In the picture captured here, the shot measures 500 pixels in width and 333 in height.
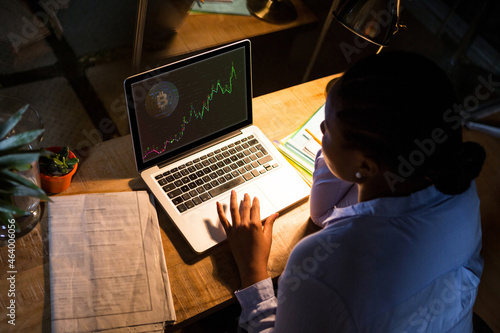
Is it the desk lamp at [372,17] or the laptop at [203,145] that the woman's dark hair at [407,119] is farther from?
the desk lamp at [372,17]

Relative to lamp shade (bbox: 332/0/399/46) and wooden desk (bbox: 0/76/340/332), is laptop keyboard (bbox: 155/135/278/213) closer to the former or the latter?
wooden desk (bbox: 0/76/340/332)

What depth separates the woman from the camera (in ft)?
2.48

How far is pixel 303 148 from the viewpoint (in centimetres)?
129

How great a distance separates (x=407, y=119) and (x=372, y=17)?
628mm

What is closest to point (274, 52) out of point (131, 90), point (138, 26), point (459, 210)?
point (138, 26)

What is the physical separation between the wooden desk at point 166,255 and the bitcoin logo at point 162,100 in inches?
7.9

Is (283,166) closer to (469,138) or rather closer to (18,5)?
(469,138)

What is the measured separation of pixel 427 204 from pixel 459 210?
0.25 ft

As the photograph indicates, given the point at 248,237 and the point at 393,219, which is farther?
the point at 248,237

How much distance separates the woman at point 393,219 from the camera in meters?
0.75

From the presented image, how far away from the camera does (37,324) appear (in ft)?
2.86

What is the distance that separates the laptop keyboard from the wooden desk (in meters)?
0.07

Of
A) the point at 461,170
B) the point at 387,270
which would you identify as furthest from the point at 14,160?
the point at 461,170

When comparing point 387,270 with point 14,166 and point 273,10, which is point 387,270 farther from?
point 273,10
